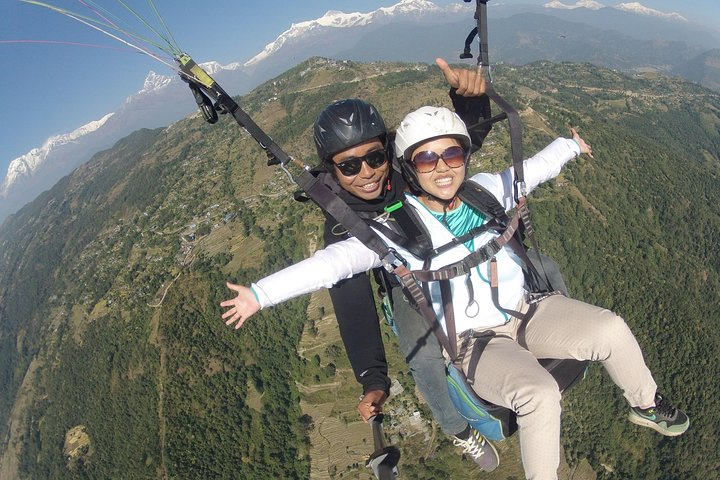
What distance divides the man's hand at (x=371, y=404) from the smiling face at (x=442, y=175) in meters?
1.62

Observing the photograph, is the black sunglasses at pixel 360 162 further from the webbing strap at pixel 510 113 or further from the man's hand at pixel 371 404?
the man's hand at pixel 371 404

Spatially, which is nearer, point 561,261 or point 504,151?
point 561,261

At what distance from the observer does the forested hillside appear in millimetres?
41594

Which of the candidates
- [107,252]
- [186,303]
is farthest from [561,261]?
[107,252]

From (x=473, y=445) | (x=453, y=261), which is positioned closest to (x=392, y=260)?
(x=453, y=261)

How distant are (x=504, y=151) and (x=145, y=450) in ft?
196

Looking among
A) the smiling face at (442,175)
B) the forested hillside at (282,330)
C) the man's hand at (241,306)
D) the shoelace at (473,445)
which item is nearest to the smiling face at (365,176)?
the smiling face at (442,175)

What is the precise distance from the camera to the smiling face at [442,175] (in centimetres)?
311

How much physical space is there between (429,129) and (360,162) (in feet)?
2.30

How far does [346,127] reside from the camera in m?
3.49

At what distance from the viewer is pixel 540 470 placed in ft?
8.85

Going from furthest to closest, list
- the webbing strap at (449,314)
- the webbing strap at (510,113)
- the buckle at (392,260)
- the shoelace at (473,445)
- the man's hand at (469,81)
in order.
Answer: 1. the shoelace at (473,445)
2. the man's hand at (469,81)
3. the webbing strap at (510,113)
4. the webbing strap at (449,314)
5. the buckle at (392,260)

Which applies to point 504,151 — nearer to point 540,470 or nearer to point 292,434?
point 292,434

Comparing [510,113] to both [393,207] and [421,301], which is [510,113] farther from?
[421,301]
